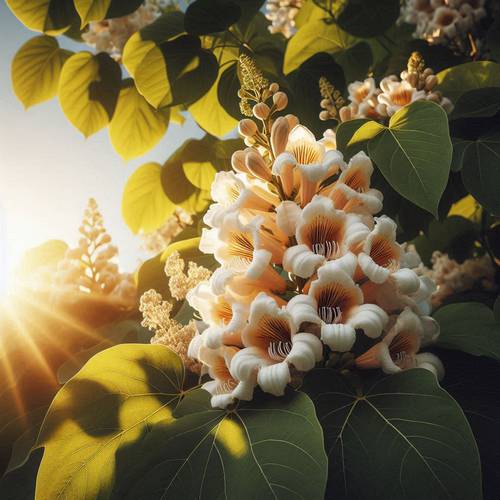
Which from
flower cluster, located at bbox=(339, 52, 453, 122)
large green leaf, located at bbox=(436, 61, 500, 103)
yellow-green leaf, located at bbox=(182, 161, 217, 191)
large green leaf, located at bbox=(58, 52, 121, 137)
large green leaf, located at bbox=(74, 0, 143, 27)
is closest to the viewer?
flower cluster, located at bbox=(339, 52, 453, 122)

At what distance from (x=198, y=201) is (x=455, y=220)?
121 cm

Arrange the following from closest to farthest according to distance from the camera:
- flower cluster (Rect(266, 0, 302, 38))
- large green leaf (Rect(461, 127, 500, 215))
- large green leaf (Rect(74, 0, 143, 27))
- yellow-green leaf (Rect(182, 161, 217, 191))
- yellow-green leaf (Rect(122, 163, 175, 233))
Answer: large green leaf (Rect(461, 127, 500, 215)) < large green leaf (Rect(74, 0, 143, 27)) < yellow-green leaf (Rect(182, 161, 217, 191)) < yellow-green leaf (Rect(122, 163, 175, 233)) < flower cluster (Rect(266, 0, 302, 38))

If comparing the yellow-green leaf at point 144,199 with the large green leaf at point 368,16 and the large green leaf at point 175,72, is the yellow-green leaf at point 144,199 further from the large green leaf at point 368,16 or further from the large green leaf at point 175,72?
the large green leaf at point 368,16

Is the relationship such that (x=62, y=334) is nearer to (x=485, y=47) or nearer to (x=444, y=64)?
(x=444, y=64)

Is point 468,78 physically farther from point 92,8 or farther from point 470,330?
point 92,8

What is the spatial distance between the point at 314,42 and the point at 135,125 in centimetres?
79

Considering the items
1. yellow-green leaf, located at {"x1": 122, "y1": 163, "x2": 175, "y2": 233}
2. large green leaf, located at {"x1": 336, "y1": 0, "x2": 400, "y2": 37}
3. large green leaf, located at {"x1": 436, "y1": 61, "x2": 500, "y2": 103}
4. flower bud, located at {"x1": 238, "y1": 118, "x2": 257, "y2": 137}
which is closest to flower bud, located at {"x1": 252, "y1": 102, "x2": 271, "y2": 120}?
flower bud, located at {"x1": 238, "y1": 118, "x2": 257, "y2": 137}

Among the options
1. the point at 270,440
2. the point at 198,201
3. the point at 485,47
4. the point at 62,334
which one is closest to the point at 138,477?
the point at 270,440

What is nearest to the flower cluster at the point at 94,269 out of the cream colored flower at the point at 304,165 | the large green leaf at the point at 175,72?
the large green leaf at the point at 175,72

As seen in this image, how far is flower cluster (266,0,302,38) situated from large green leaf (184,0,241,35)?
1119 millimetres

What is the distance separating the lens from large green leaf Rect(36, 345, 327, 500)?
0.77 m

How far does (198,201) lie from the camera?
8.06 ft

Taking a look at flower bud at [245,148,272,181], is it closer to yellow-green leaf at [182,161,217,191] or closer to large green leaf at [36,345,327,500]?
large green leaf at [36,345,327,500]

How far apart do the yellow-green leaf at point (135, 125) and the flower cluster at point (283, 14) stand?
3.67 feet
